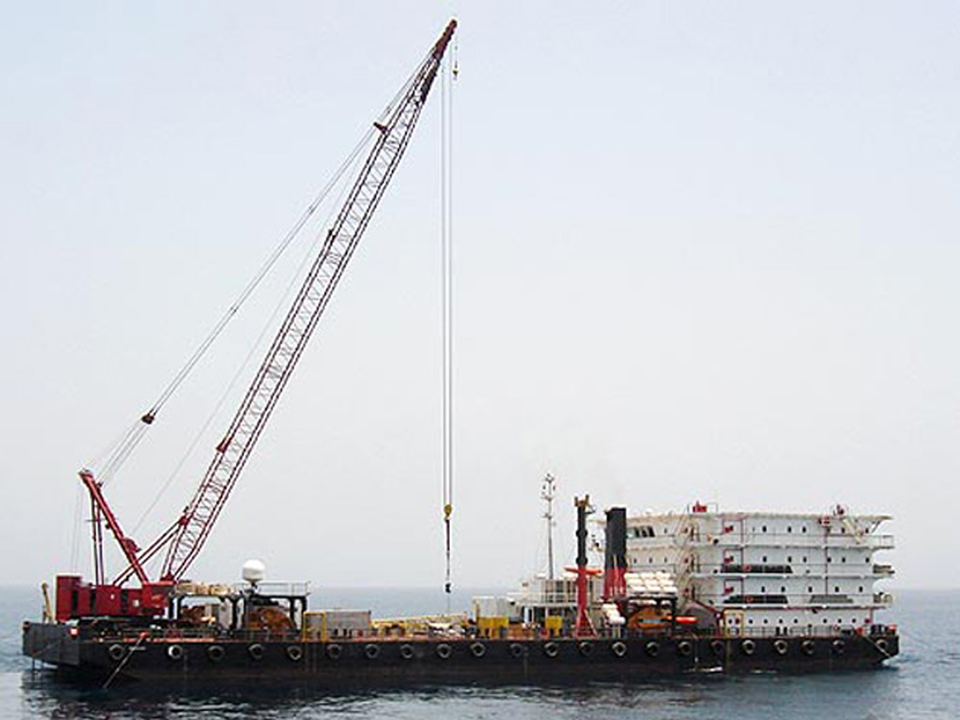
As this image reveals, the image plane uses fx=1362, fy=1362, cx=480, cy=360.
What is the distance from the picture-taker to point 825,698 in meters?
69.3

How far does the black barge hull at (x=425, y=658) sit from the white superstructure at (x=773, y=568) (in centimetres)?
171

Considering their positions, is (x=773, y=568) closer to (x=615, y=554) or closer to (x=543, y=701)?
(x=615, y=554)

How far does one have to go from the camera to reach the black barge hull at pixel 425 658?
6912 centimetres

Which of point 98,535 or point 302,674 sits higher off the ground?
point 98,535

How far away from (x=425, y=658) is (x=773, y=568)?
22.6 m

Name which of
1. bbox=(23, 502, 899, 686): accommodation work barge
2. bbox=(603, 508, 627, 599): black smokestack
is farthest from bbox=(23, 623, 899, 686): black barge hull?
bbox=(603, 508, 627, 599): black smokestack

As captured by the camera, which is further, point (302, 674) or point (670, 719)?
point (302, 674)

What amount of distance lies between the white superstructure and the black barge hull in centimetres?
171

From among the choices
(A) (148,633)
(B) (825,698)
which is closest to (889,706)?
(B) (825,698)

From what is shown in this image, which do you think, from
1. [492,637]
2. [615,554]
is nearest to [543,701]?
[492,637]

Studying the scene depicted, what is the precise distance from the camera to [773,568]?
82.2 metres

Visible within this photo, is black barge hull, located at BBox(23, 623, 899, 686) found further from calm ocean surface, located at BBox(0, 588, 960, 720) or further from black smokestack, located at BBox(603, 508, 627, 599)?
black smokestack, located at BBox(603, 508, 627, 599)

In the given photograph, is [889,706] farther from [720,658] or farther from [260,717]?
[260,717]

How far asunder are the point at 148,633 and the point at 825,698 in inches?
1374
